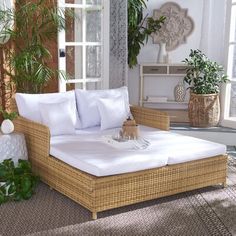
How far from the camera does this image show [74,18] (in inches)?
206

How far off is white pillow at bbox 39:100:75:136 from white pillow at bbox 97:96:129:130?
13.9 inches

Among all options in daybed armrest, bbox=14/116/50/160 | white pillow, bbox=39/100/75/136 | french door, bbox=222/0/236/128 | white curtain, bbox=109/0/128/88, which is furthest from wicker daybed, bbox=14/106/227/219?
french door, bbox=222/0/236/128

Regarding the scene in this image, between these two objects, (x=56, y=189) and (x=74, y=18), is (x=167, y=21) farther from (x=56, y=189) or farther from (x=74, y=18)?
(x=56, y=189)

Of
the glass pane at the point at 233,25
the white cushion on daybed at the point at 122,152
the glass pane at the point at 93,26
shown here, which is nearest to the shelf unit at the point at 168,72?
the glass pane at the point at 233,25

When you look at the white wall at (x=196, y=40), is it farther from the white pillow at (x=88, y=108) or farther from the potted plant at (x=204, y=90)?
the white pillow at (x=88, y=108)

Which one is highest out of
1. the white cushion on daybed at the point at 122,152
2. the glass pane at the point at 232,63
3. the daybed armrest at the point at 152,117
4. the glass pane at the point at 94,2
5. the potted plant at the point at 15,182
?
the glass pane at the point at 94,2

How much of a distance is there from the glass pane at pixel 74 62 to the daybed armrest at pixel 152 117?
1.02m

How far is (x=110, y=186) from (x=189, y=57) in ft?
12.5

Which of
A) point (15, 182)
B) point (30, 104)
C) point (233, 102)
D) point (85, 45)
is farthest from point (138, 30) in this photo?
point (15, 182)

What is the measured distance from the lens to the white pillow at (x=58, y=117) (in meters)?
3.96

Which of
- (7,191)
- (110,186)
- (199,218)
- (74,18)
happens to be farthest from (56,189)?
(74,18)

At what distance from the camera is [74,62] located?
536 centimetres

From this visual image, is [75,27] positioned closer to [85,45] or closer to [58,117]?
[85,45]

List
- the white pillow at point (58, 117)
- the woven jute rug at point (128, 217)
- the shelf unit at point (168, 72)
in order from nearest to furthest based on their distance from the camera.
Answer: the woven jute rug at point (128, 217) → the white pillow at point (58, 117) → the shelf unit at point (168, 72)
